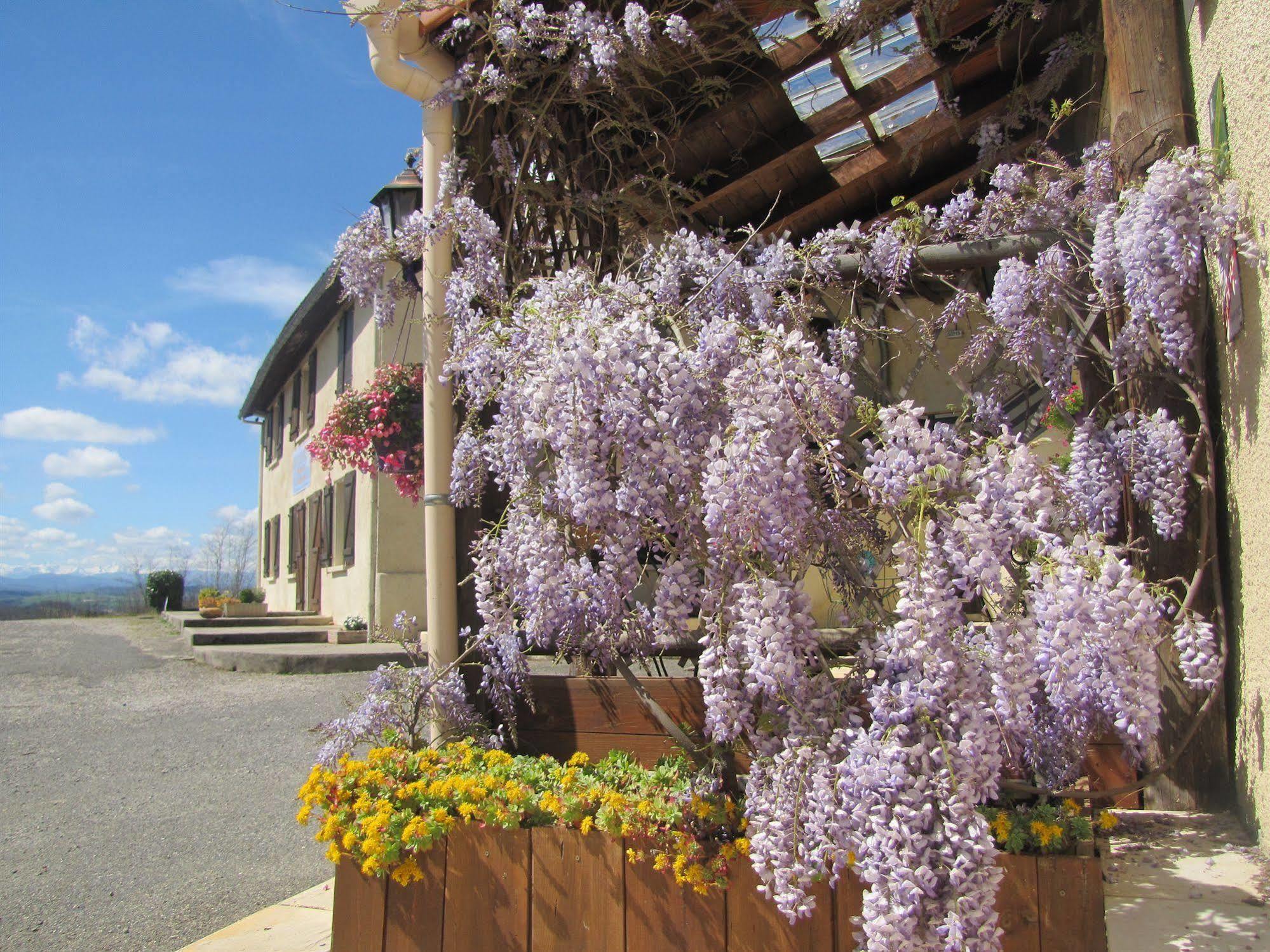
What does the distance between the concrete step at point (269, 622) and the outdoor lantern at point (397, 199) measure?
836 centimetres

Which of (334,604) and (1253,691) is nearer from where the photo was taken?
(1253,691)

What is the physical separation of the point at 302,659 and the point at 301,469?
6.44 metres

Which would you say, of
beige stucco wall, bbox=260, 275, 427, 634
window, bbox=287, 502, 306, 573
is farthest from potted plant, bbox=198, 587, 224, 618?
beige stucco wall, bbox=260, 275, 427, 634

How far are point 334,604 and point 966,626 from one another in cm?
1069

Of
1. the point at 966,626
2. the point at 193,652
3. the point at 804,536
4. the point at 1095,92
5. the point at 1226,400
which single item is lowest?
the point at 193,652

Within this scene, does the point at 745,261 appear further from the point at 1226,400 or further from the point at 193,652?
the point at 193,652

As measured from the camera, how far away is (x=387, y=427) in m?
3.98

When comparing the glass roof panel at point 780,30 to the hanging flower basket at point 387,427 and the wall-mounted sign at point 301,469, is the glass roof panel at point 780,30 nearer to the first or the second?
the hanging flower basket at point 387,427

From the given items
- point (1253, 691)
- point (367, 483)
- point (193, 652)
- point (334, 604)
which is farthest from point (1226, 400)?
point (334, 604)

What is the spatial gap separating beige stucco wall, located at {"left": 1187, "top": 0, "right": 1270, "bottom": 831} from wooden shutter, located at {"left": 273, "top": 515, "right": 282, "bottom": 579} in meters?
15.0

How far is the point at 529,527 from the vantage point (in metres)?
2.27

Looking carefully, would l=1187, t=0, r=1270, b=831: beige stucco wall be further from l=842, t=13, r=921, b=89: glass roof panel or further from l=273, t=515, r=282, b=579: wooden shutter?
l=273, t=515, r=282, b=579: wooden shutter

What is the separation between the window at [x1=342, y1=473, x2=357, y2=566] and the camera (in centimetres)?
1057

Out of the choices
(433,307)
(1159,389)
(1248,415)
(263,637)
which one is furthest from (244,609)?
(1248,415)
